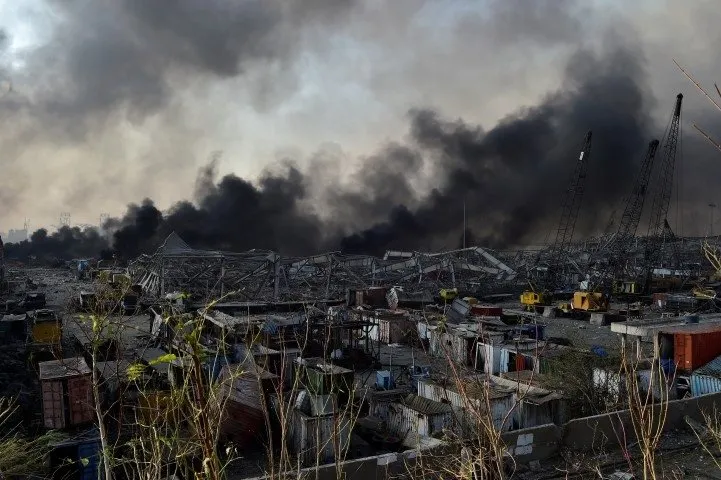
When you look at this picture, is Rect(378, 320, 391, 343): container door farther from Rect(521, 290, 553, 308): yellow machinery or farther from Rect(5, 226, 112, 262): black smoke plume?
Rect(5, 226, 112, 262): black smoke plume

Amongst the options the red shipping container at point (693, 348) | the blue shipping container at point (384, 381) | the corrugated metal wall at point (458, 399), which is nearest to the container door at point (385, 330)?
the blue shipping container at point (384, 381)

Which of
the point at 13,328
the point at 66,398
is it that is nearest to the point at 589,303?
the point at 66,398

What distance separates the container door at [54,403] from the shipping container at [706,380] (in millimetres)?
15201

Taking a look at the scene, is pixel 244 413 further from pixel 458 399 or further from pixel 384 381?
pixel 458 399

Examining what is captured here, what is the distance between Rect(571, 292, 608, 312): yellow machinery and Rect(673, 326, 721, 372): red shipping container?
18179 millimetres

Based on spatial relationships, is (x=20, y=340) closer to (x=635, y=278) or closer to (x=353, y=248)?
(x=635, y=278)

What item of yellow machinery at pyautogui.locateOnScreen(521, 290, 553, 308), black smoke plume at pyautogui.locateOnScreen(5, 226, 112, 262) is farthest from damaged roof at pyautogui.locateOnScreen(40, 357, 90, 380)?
black smoke plume at pyautogui.locateOnScreen(5, 226, 112, 262)

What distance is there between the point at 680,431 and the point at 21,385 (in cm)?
1695

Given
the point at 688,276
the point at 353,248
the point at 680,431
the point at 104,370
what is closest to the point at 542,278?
the point at 688,276

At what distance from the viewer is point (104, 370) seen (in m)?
13.7

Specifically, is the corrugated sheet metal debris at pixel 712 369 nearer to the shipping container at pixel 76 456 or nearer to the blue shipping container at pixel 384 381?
the blue shipping container at pixel 384 381

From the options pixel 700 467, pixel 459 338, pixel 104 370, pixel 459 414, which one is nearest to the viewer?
pixel 700 467

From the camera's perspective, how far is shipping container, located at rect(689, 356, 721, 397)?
47.2ft

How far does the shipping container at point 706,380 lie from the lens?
14.4 m
